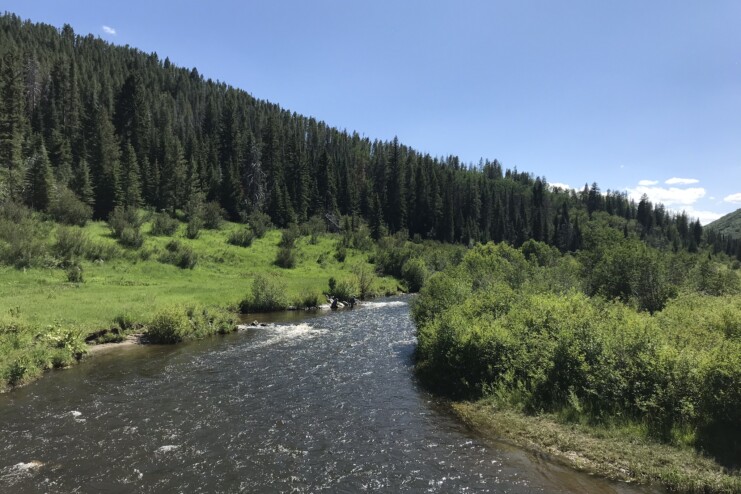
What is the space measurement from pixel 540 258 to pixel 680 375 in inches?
3269

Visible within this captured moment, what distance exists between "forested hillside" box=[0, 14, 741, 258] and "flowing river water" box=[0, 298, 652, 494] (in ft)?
179

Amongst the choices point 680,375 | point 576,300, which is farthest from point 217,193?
point 680,375

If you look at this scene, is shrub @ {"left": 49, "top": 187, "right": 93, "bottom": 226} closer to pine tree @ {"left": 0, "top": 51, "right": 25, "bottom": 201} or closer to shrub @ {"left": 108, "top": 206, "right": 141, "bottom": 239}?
shrub @ {"left": 108, "top": 206, "right": 141, "bottom": 239}

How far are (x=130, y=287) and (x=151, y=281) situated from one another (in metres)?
5.57

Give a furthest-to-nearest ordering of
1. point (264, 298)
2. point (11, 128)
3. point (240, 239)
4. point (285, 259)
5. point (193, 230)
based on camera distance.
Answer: point (11, 128) → point (240, 239) → point (193, 230) → point (285, 259) → point (264, 298)

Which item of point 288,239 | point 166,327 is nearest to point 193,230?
point 288,239

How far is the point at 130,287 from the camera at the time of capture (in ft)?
149

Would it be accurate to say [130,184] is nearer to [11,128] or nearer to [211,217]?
[211,217]

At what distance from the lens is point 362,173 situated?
16000cm

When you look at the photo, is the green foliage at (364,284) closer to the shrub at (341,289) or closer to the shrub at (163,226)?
the shrub at (341,289)

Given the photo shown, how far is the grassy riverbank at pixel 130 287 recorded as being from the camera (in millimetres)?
25953

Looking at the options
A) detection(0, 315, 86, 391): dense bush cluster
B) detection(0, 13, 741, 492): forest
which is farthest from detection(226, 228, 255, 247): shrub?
detection(0, 315, 86, 391): dense bush cluster

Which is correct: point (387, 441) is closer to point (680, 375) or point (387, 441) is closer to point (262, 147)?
point (680, 375)

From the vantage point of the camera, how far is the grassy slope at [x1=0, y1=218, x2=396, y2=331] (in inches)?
1281
